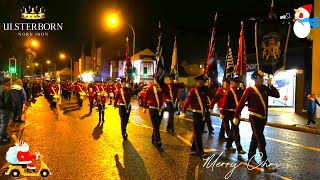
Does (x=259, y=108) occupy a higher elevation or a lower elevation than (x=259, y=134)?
higher

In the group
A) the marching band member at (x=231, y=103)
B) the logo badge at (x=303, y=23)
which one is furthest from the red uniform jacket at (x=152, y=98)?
the logo badge at (x=303, y=23)

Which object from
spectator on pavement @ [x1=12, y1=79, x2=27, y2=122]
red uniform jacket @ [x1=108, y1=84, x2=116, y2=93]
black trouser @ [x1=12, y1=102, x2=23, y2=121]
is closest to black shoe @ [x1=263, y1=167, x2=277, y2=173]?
spectator on pavement @ [x1=12, y1=79, x2=27, y2=122]

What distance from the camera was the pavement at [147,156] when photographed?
287 inches

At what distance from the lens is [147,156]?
893 cm

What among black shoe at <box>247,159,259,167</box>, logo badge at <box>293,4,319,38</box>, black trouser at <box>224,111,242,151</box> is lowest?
black shoe at <box>247,159,259,167</box>

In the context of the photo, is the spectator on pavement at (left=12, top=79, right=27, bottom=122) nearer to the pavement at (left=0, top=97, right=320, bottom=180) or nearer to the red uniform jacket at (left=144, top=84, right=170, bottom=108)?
the pavement at (left=0, top=97, right=320, bottom=180)

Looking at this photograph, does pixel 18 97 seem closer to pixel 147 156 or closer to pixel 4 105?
pixel 4 105

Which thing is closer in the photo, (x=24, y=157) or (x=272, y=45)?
(x=24, y=157)

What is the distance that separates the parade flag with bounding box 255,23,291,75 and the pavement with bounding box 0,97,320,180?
269 cm

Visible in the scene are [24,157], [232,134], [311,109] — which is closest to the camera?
[24,157]

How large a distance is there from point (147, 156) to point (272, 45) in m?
7.70

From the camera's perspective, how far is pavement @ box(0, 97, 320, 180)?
7.28 m

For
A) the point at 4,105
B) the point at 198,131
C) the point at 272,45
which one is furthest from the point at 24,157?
the point at 272,45

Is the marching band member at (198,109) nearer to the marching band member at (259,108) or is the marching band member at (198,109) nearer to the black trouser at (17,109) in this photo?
the marching band member at (259,108)
